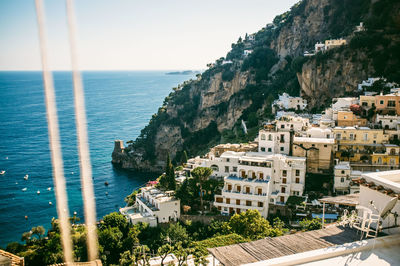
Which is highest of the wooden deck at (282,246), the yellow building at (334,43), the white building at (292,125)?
the yellow building at (334,43)

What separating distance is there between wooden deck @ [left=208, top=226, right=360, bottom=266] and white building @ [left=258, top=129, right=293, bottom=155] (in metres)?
22.7

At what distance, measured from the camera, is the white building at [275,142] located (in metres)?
32.1

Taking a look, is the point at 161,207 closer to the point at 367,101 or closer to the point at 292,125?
A: the point at 292,125

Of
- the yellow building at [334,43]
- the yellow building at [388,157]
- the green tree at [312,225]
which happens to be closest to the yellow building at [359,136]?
the yellow building at [388,157]

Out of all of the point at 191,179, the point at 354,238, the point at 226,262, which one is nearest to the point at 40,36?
the point at 226,262

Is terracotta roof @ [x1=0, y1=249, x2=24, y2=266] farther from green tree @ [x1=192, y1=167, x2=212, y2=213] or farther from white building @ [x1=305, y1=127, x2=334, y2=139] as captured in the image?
white building @ [x1=305, y1=127, x2=334, y2=139]

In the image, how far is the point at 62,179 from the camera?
55906 millimetres

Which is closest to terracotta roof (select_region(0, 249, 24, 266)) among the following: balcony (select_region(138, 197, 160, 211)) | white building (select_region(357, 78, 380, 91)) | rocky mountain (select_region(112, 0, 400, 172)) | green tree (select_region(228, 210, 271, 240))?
green tree (select_region(228, 210, 271, 240))

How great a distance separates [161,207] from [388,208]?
22479 mm

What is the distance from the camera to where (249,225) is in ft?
74.4

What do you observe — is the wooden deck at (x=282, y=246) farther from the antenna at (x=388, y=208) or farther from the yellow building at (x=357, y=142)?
the yellow building at (x=357, y=142)

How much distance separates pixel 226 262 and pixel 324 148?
24.4 meters

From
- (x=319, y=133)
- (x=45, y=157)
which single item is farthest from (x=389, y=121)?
(x=45, y=157)

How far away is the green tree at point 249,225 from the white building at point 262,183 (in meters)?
4.84
